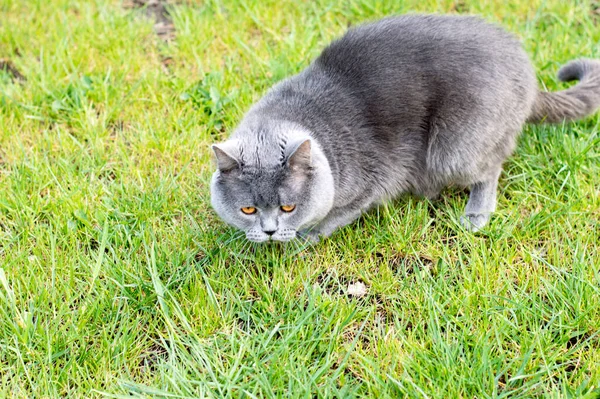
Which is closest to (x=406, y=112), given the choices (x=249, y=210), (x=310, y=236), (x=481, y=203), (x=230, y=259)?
(x=481, y=203)

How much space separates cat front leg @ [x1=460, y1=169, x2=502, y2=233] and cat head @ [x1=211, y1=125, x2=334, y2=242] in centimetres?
74

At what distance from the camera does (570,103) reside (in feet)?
10.1

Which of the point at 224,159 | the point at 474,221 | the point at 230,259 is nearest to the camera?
the point at 224,159

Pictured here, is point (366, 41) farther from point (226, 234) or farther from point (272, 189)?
point (226, 234)

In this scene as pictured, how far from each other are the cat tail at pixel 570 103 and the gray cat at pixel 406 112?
64 millimetres

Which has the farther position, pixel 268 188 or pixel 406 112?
pixel 406 112

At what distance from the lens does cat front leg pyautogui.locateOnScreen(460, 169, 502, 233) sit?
2.83 meters

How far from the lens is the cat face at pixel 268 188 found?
2.46 meters

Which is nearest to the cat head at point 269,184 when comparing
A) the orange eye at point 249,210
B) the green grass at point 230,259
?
the orange eye at point 249,210

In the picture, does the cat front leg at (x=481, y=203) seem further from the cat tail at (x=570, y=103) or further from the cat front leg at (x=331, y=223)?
the cat front leg at (x=331, y=223)

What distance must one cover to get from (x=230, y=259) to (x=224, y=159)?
54 centimetres

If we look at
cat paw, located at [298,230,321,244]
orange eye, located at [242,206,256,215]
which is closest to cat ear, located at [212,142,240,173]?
orange eye, located at [242,206,256,215]

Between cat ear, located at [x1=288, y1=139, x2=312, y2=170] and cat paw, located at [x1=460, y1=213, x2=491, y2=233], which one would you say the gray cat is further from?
cat ear, located at [x1=288, y1=139, x2=312, y2=170]

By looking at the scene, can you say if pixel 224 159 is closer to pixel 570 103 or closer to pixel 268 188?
pixel 268 188
